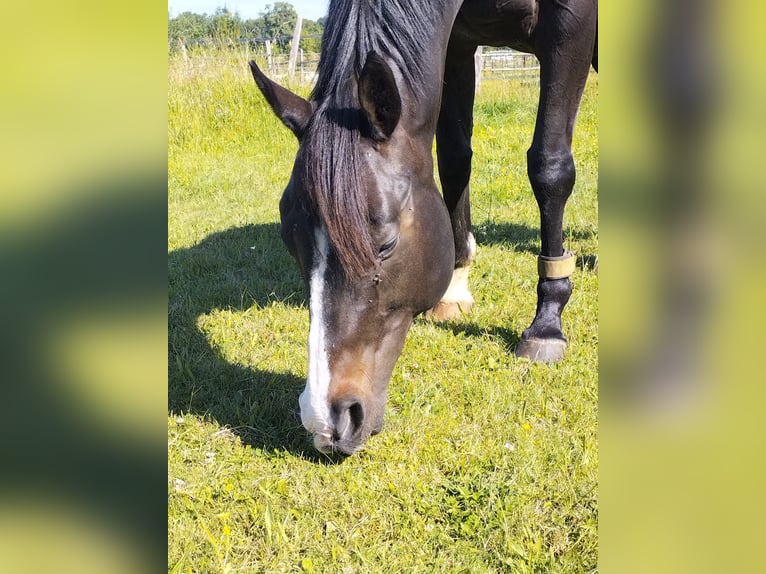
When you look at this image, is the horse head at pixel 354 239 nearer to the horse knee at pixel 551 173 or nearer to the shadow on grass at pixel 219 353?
the shadow on grass at pixel 219 353

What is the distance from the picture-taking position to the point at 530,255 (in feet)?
15.8

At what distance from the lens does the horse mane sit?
1945 millimetres

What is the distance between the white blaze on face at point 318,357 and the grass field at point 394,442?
14.2 inches

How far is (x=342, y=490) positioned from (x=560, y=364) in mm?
1424

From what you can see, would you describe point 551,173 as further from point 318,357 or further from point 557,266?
point 318,357

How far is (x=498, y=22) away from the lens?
302cm

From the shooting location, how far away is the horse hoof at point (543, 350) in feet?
10.3

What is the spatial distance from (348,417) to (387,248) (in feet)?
1.94
